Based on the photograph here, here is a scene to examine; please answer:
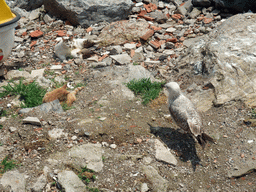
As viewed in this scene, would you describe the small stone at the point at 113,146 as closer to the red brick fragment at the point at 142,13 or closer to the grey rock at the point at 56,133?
the grey rock at the point at 56,133

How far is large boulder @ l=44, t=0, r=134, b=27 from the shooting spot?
898 cm

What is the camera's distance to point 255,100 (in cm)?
562

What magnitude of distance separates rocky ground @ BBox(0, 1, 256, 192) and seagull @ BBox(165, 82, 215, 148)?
1.03 feet

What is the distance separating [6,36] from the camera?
6.43 m

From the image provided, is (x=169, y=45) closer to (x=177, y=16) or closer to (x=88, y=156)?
(x=177, y=16)

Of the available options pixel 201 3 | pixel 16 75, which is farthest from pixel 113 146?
pixel 201 3

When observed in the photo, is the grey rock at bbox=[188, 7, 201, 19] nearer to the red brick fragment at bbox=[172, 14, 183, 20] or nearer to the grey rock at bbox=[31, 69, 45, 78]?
the red brick fragment at bbox=[172, 14, 183, 20]

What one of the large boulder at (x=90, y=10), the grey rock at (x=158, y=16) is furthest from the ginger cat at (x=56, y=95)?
the grey rock at (x=158, y=16)

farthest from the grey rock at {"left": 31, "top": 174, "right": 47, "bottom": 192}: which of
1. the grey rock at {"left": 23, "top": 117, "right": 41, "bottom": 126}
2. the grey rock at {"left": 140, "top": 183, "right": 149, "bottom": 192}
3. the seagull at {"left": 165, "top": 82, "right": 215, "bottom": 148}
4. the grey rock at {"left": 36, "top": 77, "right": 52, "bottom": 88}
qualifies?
the grey rock at {"left": 36, "top": 77, "right": 52, "bottom": 88}

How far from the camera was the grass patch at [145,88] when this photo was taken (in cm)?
603

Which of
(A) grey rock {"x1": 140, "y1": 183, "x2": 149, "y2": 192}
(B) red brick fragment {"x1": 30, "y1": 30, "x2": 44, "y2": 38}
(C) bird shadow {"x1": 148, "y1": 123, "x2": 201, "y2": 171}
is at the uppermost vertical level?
(B) red brick fragment {"x1": 30, "y1": 30, "x2": 44, "y2": 38}

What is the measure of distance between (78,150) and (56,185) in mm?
708

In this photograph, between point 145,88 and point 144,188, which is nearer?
point 144,188

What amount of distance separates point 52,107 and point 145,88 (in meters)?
2.18
